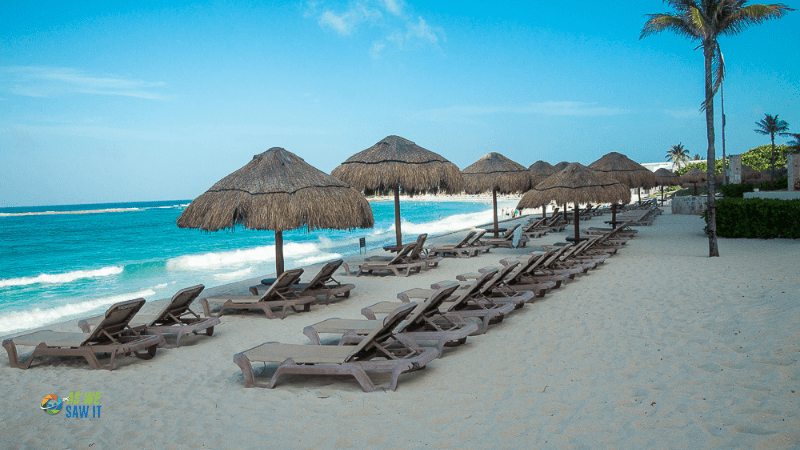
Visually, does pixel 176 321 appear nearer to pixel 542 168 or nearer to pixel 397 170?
pixel 397 170

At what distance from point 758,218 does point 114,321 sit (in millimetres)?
14045

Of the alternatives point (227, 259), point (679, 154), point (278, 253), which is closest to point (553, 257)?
point (278, 253)

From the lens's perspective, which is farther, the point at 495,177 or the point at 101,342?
the point at 495,177

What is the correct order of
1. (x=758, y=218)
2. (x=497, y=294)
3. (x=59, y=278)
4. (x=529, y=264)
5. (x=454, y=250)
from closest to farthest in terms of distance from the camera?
1. (x=497, y=294)
2. (x=529, y=264)
3. (x=454, y=250)
4. (x=758, y=218)
5. (x=59, y=278)

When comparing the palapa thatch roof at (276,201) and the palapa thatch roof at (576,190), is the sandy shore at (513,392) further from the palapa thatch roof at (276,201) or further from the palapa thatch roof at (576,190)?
the palapa thatch roof at (576,190)

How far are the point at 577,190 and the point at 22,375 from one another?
10594 millimetres

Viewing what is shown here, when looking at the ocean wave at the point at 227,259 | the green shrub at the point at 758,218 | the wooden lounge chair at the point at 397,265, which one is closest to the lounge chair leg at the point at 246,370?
the wooden lounge chair at the point at 397,265

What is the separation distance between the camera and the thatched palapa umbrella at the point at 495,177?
15961 mm

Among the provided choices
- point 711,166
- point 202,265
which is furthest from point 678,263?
point 202,265

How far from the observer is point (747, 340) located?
4.62 metres

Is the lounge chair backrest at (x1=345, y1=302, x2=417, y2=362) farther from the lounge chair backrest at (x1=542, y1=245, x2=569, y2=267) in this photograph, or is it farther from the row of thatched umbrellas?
the lounge chair backrest at (x1=542, y1=245, x2=569, y2=267)

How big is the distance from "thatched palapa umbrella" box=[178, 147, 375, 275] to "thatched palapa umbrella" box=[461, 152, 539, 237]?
26.3 feet

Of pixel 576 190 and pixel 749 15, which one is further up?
pixel 749 15

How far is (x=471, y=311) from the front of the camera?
5.80m
